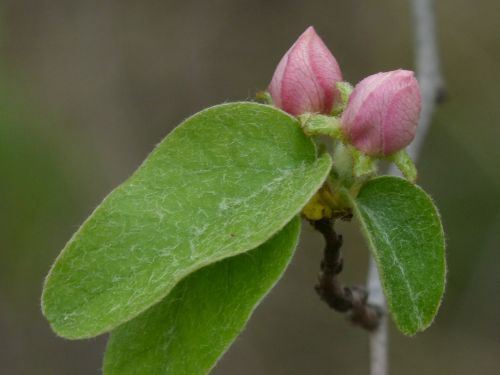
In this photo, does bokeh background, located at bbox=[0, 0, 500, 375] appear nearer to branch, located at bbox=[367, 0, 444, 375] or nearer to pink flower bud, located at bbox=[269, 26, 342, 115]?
branch, located at bbox=[367, 0, 444, 375]

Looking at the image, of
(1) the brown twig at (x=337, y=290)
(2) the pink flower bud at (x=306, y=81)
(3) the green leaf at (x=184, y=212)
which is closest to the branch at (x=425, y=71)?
(1) the brown twig at (x=337, y=290)

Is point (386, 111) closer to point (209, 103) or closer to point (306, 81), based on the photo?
point (306, 81)

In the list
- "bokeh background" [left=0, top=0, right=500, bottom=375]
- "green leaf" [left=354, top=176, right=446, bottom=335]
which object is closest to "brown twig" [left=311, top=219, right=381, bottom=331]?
"green leaf" [left=354, top=176, right=446, bottom=335]

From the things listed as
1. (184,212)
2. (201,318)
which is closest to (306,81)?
(184,212)

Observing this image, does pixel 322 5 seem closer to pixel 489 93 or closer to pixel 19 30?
pixel 489 93

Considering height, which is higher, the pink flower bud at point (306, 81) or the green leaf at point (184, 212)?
the pink flower bud at point (306, 81)

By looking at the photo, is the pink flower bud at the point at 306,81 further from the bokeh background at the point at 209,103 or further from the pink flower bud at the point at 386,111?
the bokeh background at the point at 209,103
